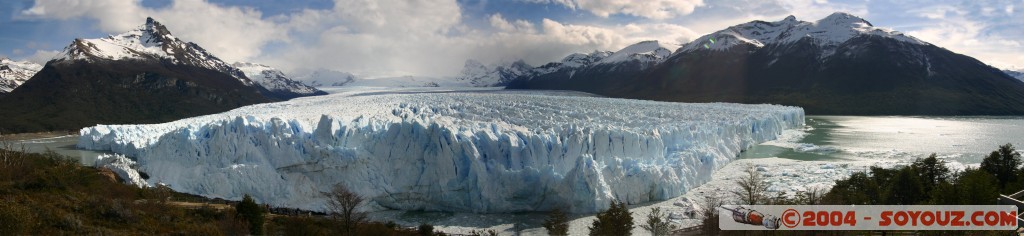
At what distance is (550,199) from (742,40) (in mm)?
109712

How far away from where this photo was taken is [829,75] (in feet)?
301

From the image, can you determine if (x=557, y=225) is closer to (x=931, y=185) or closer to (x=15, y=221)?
(x=931, y=185)

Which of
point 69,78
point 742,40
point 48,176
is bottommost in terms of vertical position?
point 48,176

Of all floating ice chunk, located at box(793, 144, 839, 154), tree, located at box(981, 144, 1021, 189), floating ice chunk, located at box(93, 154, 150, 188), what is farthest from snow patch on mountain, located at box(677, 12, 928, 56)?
floating ice chunk, located at box(93, 154, 150, 188)

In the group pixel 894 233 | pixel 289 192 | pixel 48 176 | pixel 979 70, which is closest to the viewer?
pixel 894 233

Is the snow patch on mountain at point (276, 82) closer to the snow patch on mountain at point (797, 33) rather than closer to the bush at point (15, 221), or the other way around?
the snow patch on mountain at point (797, 33)

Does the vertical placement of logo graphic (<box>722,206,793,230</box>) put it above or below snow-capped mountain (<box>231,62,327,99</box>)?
below

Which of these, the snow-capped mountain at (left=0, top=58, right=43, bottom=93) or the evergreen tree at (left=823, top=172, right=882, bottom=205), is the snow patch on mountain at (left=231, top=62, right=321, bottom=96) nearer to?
the snow-capped mountain at (left=0, top=58, right=43, bottom=93)

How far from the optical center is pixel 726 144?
30688mm

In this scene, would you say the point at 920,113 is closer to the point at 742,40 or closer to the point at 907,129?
the point at 907,129

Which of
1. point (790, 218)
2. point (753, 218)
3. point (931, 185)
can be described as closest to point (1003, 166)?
point (931, 185)

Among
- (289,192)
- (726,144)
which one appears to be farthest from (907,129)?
(289,192)

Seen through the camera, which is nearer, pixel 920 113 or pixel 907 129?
pixel 907 129

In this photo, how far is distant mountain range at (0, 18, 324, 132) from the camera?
2785 inches
